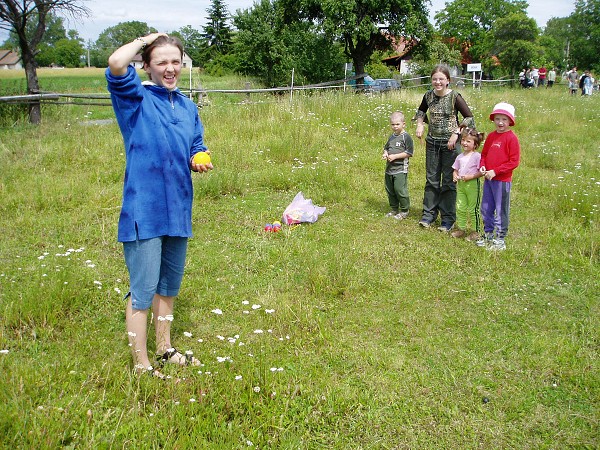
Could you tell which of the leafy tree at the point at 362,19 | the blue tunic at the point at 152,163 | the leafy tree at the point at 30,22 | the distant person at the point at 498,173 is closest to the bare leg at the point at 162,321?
the blue tunic at the point at 152,163

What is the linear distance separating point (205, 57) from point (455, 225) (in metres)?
65.9

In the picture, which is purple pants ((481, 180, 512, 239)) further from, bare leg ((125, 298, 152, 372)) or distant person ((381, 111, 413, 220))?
bare leg ((125, 298, 152, 372))

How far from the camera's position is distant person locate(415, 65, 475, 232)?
5992 mm

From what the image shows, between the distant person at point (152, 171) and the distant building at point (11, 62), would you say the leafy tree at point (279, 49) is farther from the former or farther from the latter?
the distant person at point (152, 171)

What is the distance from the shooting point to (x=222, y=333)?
3793 millimetres

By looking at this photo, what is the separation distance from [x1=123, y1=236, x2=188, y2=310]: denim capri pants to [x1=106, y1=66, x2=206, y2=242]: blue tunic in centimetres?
7

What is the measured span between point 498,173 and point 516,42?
4489cm

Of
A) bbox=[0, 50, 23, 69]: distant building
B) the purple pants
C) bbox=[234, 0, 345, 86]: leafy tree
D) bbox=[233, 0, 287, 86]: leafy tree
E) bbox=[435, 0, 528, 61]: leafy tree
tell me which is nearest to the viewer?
the purple pants

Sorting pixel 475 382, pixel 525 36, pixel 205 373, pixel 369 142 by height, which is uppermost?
pixel 525 36

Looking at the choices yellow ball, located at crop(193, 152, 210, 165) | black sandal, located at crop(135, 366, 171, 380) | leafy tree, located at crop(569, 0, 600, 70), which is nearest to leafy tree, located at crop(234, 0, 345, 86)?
yellow ball, located at crop(193, 152, 210, 165)

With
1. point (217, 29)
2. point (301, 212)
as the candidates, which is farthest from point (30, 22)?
point (217, 29)

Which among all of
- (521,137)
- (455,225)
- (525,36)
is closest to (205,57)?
(525,36)

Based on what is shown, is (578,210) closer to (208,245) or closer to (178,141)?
(208,245)

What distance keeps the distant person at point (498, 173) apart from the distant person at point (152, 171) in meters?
3.71
